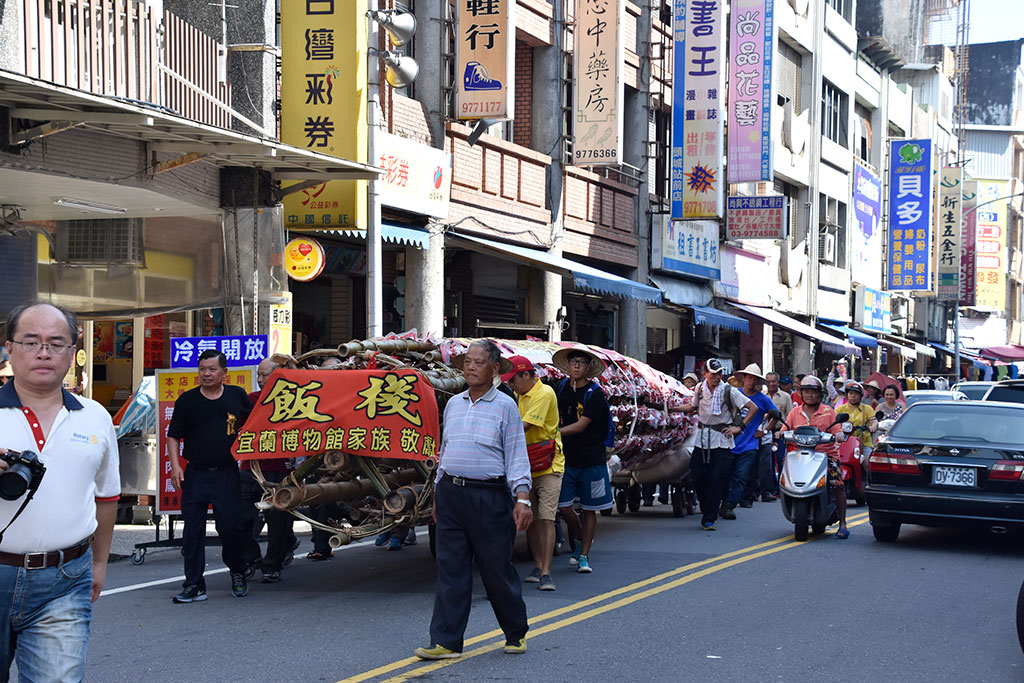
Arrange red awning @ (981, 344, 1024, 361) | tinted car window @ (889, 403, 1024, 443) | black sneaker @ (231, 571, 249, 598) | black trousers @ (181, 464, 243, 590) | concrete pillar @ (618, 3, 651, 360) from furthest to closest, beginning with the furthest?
1. red awning @ (981, 344, 1024, 361)
2. concrete pillar @ (618, 3, 651, 360)
3. tinted car window @ (889, 403, 1024, 443)
4. black sneaker @ (231, 571, 249, 598)
5. black trousers @ (181, 464, 243, 590)

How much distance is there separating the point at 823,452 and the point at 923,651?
5.89 metres

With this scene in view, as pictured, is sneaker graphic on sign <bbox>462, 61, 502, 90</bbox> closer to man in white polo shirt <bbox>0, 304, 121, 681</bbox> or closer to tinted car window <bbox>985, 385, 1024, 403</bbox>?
tinted car window <bbox>985, 385, 1024, 403</bbox>

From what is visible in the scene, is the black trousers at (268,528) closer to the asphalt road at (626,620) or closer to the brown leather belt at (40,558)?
the asphalt road at (626,620)

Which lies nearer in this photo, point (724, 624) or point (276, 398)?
point (724, 624)

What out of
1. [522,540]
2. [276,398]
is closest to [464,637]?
[276,398]

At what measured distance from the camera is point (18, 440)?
4.30 metres

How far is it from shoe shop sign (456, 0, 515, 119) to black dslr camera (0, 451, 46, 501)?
1590cm

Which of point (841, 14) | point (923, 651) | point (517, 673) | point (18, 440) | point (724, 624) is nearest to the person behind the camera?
point (18, 440)

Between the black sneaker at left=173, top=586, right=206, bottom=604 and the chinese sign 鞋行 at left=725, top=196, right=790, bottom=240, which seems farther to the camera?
the chinese sign 鞋行 at left=725, top=196, right=790, bottom=240

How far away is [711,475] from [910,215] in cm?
3373

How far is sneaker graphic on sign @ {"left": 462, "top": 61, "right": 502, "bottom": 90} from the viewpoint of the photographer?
772 inches

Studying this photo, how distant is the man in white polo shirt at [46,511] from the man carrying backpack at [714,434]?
34.5 feet

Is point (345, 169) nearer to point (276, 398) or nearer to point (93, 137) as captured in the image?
point (93, 137)

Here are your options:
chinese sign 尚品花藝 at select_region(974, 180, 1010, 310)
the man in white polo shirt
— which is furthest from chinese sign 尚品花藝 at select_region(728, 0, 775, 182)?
chinese sign 尚品花藝 at select_region(974, 180, 1010, 310)
